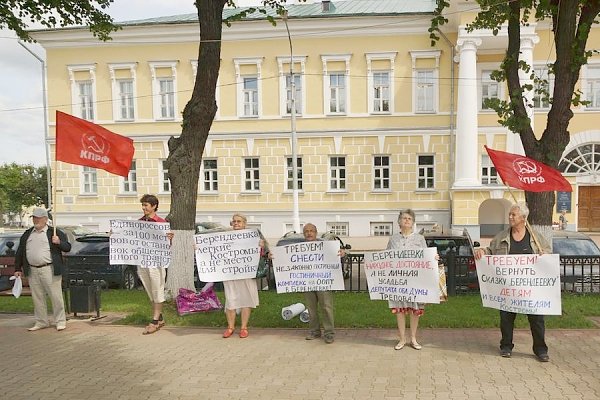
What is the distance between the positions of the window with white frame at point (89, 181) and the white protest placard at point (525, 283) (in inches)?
1039

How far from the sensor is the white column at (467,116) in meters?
23.5

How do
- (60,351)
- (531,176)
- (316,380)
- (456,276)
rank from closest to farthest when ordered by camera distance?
(316,380) < (60,351) < (531,176) < (456,276)

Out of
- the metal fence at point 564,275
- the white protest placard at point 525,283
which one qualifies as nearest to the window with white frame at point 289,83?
the metal fence at point 564,275

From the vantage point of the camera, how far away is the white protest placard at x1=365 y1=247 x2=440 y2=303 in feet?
20.9

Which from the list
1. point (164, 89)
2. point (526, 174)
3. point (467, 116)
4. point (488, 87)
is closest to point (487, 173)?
point (467, 116)

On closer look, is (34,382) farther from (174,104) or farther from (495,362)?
(174,104)

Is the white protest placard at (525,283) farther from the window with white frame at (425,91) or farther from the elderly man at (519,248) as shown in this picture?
the window with white frame at (425,91)

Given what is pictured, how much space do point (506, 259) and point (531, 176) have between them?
1772 mm

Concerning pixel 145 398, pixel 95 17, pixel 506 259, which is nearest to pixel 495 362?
pixel 506 259

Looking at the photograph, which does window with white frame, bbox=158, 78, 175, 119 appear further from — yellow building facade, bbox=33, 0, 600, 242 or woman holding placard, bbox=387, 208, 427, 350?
woman holding placard, bbox=387, 208, 427, 350

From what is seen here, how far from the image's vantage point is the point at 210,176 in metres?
27.5

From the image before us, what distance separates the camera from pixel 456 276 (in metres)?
10.4

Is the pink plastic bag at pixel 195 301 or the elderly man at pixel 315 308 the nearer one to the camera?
the elderly man at pixel 315 308

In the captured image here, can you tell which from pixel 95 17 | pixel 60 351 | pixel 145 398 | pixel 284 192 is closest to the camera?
pixel 145 398
